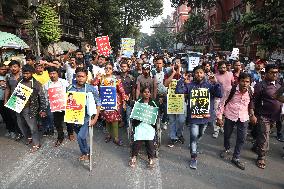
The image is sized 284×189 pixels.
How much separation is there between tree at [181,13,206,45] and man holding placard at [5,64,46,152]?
35.7m

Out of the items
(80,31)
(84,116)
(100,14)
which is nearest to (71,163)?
(84,116)

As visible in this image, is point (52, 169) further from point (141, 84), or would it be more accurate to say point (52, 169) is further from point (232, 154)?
point (232, 154)

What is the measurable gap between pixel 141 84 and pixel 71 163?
86.6 inches

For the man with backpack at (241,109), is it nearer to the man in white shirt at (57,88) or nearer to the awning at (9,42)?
the man in white shirt at (57,88)

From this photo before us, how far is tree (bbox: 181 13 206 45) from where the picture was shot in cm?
4013

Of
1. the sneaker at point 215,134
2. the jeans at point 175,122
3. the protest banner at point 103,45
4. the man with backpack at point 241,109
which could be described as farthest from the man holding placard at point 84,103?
the protest banner at point 103,45

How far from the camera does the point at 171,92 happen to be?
689 centimetres

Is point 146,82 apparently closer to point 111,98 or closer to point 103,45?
point 111,98

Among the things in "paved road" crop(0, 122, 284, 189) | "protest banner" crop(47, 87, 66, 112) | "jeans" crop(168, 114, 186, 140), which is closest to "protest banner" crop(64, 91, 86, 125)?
"paved road" crop(0, 122, 284, 189)

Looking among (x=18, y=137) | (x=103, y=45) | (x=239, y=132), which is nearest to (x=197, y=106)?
(x=239, y=132)

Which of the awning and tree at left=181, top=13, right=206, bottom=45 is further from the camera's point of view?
tree at left=181, top=13, right=206, bottom=45

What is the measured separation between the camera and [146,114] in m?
5.73

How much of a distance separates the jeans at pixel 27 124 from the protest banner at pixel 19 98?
0.60 ft

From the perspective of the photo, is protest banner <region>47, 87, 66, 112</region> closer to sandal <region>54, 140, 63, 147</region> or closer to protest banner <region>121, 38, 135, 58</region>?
sandal <region>54, 140, 63, 147</region>
